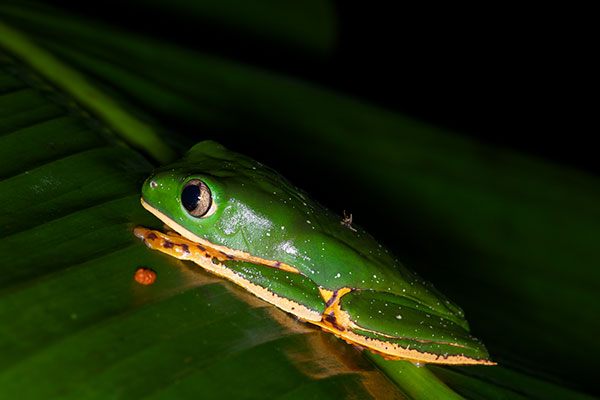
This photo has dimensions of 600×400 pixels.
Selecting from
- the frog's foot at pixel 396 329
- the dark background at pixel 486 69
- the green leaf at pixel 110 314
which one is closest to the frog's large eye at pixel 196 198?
the green leaf at pixel 110 314

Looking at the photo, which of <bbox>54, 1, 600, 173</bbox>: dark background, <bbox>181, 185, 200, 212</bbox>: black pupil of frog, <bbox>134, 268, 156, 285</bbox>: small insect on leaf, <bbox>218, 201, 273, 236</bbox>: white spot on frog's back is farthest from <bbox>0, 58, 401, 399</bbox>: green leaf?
<bbox>54, 1, 600, 173</bbox>: dark background

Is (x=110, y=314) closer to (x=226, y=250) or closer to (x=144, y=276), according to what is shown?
(x=144, y=276)

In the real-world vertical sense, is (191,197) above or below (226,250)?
above

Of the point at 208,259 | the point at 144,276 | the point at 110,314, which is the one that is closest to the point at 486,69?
the point at 208,259

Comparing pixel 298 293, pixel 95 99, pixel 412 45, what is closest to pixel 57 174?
pixel 95 99

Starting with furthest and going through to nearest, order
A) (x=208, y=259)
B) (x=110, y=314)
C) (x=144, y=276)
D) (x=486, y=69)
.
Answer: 1. (x=486, y=69)
2. (x=208, y=259)
3. (x=144, y=276)
4. (x=110, y=314)

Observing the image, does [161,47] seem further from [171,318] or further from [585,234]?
[585,234]

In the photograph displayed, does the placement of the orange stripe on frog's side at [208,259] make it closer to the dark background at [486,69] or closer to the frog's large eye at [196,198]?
the frog's large eye at [196,198]
